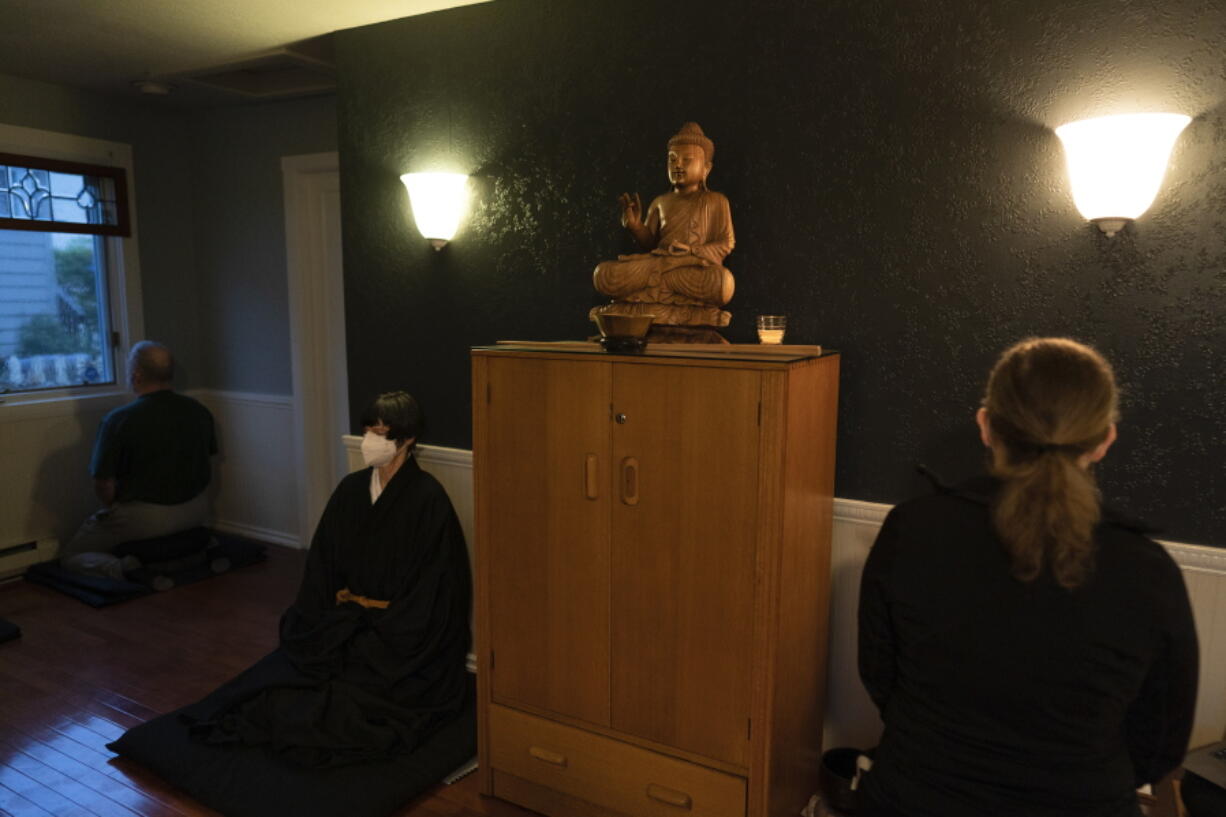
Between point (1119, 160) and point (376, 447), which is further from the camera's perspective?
point (376, 447)

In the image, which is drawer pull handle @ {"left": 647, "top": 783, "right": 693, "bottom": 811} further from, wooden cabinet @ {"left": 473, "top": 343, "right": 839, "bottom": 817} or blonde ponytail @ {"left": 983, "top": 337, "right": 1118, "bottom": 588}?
blonde ponytail @ {"left": 983, "top": 337, "right": 1118, "bottom": 588}

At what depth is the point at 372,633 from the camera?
9.27ft

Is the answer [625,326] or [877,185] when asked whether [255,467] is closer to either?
[625,326]

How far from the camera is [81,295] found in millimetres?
4504

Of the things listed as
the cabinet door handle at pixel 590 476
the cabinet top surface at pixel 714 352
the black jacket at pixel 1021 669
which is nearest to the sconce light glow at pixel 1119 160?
the cabinet top surface at pixel 714 352

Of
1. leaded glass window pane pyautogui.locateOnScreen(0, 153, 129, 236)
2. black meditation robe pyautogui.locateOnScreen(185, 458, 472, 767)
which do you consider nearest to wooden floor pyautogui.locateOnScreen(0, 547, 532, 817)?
black meditation robe pyautogui.locateOnScreen(185, 458, 472, 767)

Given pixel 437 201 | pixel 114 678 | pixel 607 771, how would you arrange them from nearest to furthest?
1. pixel 607 771
2. pixel 437 201
3. pixel 114 678

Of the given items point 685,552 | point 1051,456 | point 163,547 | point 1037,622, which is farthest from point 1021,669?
point 163,547

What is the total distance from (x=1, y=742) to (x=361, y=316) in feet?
6.13

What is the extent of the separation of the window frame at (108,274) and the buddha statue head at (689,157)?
3.58 m

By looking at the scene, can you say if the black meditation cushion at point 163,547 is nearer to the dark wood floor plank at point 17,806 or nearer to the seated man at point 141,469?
the seated man at point 141,469

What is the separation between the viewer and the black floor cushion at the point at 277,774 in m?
2.39

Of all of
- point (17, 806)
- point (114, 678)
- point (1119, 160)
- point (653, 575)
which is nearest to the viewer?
point (1119, 160)

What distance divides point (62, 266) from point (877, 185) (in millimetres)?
4234
